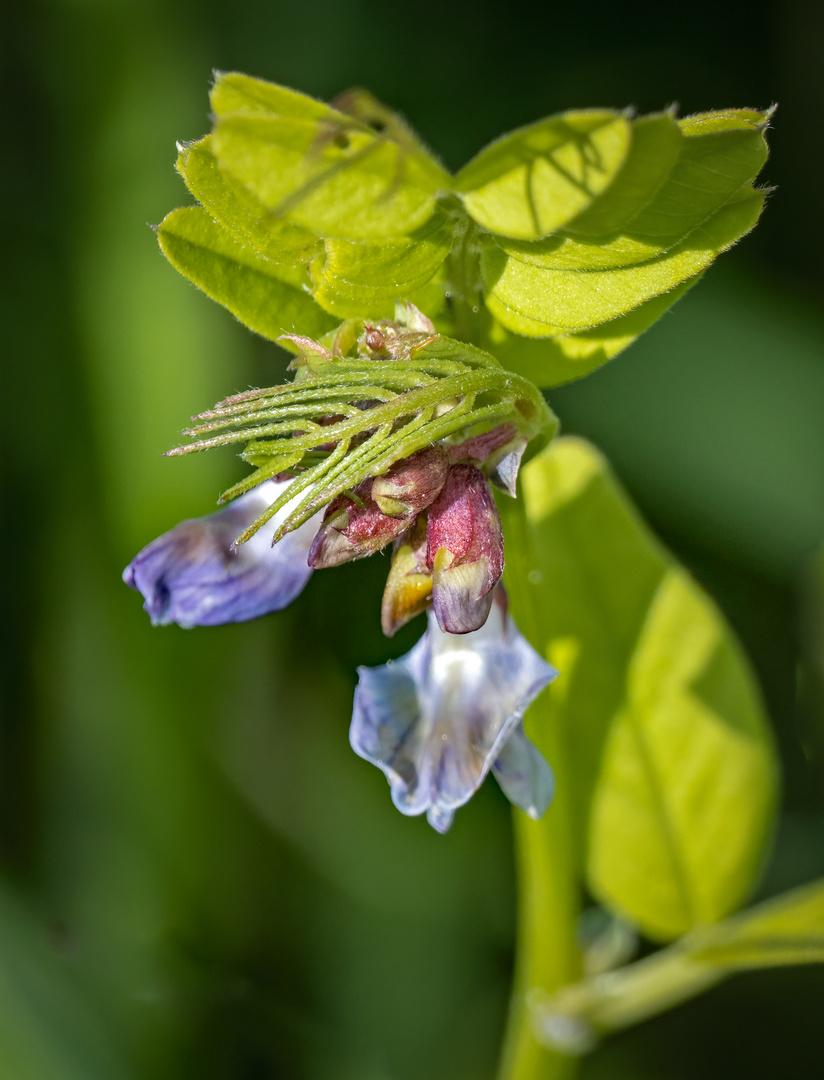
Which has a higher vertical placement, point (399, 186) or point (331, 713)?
point (399, 186)

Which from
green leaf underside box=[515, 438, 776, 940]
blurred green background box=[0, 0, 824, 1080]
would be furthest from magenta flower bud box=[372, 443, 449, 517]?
blurred green background box=[0, 0, 824, 1080]

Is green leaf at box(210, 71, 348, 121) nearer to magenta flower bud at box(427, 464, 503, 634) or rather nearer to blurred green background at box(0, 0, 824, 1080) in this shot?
magenta flower bud at box(427, 464, 503, 634)

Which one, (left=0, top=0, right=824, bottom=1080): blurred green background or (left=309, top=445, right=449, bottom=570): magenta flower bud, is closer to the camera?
(left=309, top=445, right=449, bottom=570): magenta flower bud

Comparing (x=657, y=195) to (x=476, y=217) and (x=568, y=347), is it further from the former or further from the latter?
(x=568, y=347)

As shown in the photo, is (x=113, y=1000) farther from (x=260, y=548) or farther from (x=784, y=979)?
(x=784, y=979)

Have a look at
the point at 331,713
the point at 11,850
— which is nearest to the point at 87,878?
the point at 11,850

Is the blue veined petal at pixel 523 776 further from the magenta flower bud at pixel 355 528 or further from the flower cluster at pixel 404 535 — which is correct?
the magenta flower bud at pixel 355 528
